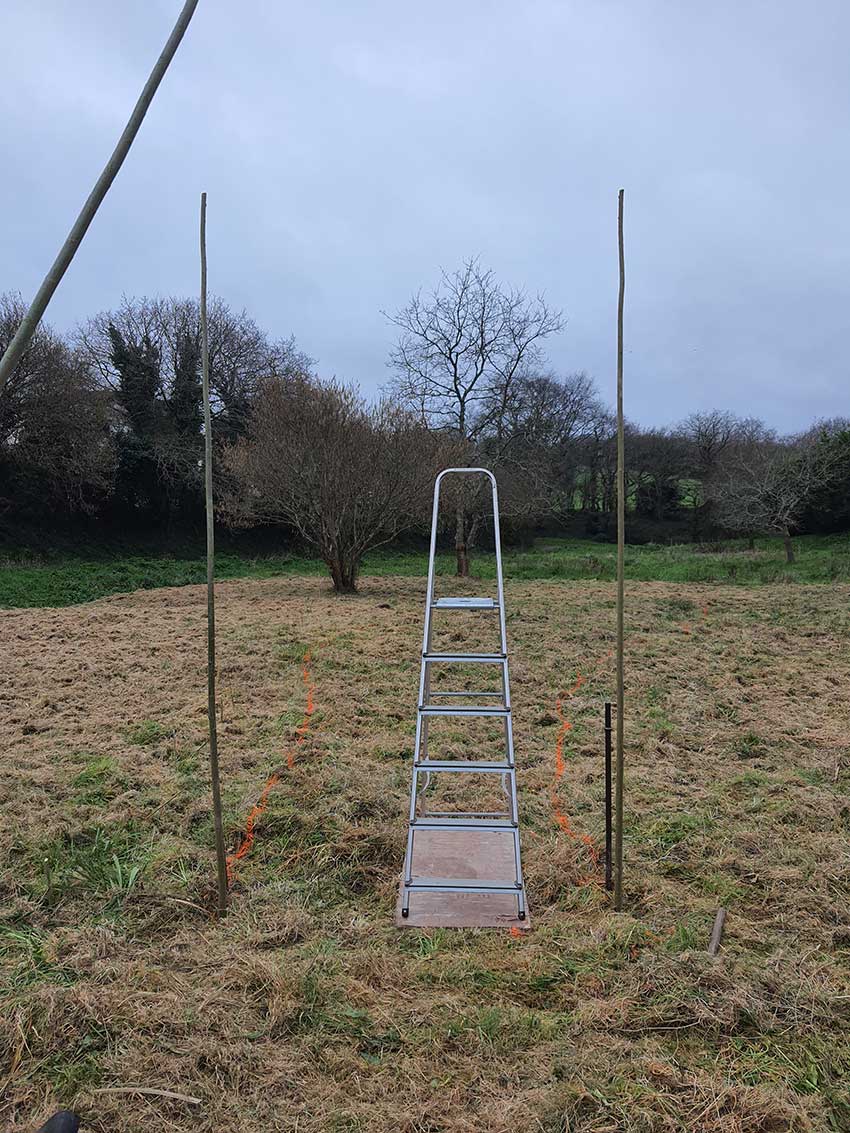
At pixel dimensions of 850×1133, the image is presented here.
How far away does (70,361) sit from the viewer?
56.4 feet

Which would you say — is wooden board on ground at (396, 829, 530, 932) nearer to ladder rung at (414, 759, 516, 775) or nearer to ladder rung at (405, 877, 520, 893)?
ladder rung at (405, 877, 520, 893)

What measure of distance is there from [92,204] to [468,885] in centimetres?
255

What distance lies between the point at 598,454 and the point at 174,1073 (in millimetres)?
29552

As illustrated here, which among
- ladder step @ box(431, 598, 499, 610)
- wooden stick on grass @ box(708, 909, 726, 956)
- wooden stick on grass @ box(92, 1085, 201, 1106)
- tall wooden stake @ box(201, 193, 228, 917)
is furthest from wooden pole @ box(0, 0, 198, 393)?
wooden stick on grass @ box(708, 909, 726, 956)

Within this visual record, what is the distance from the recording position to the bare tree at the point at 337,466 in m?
11.0

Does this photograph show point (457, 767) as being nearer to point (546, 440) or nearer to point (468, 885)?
point (468, 885)

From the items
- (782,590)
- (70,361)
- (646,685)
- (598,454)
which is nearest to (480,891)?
(646,685)

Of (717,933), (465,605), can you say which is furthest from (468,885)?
(465,605)

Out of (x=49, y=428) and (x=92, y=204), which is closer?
(x=92, y=204)

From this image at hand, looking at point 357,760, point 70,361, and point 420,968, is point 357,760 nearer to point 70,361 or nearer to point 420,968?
point 420,968

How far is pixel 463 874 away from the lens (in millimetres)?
3102

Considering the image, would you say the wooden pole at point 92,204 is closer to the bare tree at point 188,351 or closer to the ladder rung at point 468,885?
the ladder rung at point 468,885

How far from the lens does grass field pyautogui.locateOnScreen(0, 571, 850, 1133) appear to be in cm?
205

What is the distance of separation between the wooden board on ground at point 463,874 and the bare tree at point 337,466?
321 inches
